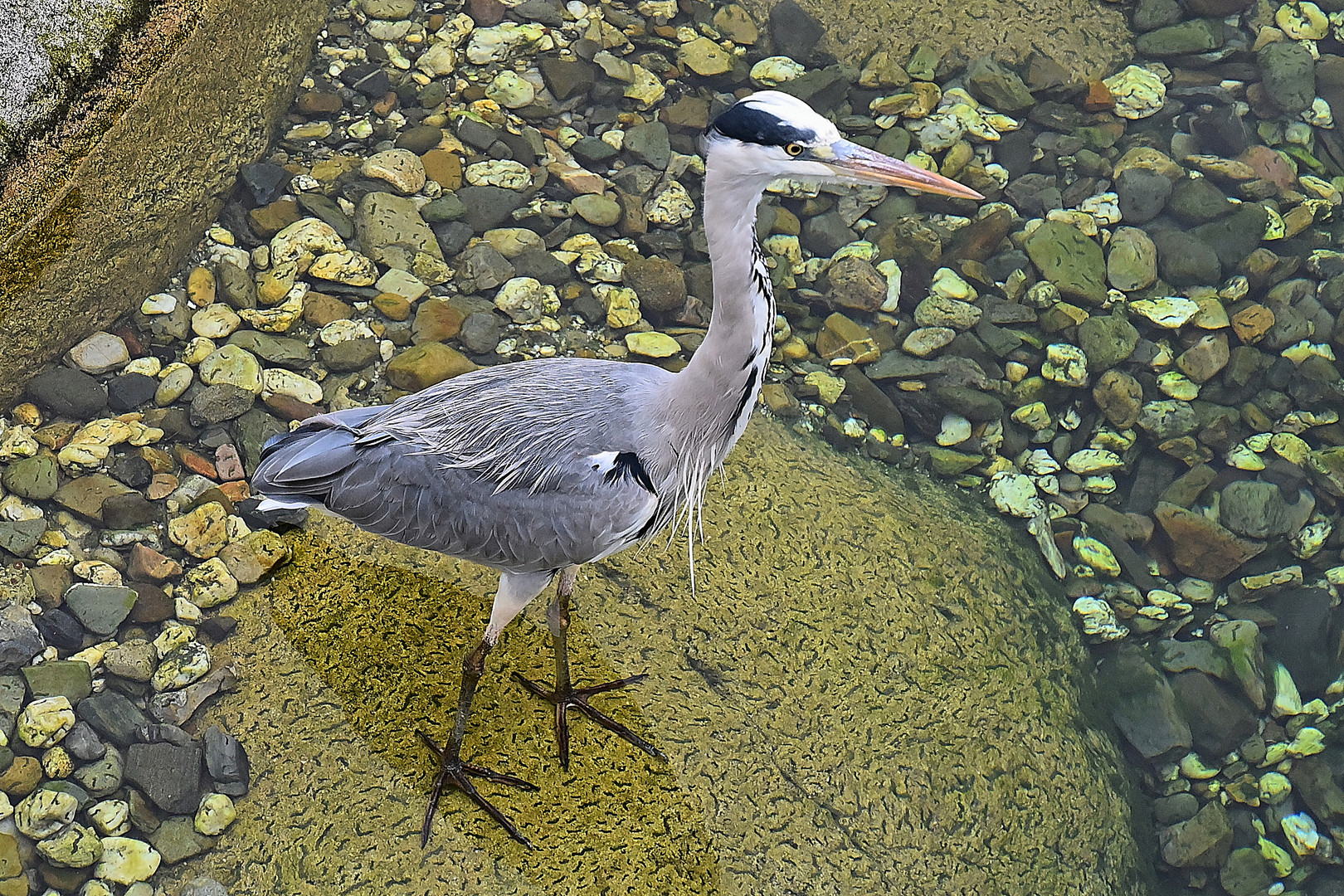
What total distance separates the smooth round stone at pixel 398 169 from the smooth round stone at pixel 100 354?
1.30 metres

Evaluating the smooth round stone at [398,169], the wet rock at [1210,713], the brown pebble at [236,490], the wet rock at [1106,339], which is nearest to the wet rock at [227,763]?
the brown pebble at [236,490]

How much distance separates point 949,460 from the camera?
4.27 meters

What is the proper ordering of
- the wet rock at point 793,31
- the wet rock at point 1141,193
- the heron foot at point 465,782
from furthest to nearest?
the wet rock at point 793,31, the wet rock at point 1141,193, the heron foot at point 465,782

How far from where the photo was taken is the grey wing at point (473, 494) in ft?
9.07

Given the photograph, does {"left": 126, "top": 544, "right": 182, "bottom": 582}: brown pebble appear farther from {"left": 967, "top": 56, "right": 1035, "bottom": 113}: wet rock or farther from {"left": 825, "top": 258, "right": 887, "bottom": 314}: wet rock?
{"left": 967, "top": 56, "right": 1035, "bottom": 113}: wet rock

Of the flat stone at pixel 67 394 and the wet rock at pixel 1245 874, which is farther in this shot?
the flat stone at pixel 67 394

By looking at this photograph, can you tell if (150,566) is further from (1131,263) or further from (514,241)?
(1131,263)

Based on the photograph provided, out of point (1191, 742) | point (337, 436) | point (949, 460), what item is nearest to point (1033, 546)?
point (949, 460)

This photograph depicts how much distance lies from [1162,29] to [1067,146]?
A: 106cm

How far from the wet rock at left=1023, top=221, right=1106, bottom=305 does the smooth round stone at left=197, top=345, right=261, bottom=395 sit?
135 inches

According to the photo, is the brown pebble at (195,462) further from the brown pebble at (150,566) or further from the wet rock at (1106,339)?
the wet rock at (1106,339)

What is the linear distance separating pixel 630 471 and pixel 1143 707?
89.4 inches

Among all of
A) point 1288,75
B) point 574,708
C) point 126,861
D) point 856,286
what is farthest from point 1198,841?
point 1288,75

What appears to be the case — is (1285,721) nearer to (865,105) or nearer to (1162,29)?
(865,105)
